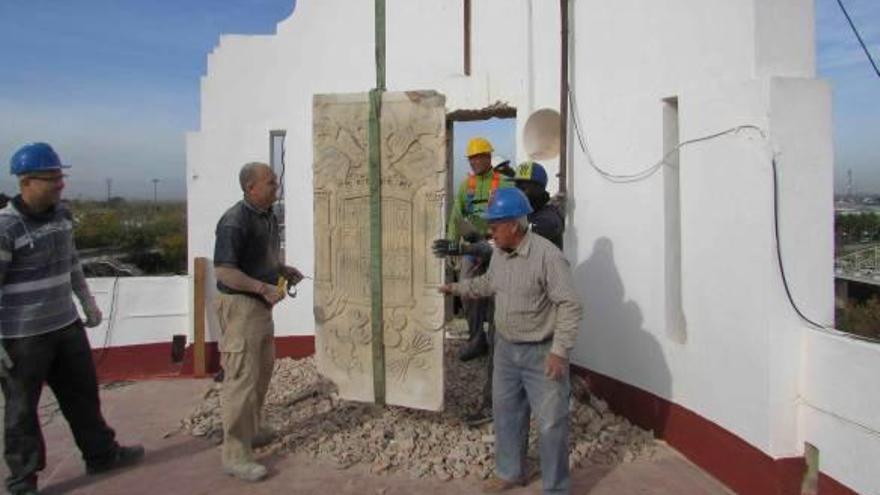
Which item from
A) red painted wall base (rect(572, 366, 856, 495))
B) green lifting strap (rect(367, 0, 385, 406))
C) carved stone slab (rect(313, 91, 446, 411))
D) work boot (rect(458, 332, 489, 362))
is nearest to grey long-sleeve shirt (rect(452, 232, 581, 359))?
carved stone slab (rect(313, 91, 446, 411))

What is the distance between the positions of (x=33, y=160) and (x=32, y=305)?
33.2 inches

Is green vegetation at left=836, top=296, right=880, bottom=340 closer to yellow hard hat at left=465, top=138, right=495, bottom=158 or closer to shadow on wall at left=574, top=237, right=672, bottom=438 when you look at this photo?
shadow on wall at left=574, top=237, right=672, bottom=438

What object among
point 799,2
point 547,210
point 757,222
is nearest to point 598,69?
point 547,210

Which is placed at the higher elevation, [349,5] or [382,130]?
[349,5]

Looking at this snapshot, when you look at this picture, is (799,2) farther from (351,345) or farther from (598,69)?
(351,345)

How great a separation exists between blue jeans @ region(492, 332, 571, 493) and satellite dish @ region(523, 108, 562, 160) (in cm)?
271

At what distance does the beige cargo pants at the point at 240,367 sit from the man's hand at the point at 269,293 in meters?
0.12

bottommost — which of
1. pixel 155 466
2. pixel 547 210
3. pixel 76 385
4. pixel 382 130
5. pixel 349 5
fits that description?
pixel 155 466

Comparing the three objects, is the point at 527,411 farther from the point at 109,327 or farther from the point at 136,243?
the point at 136,243

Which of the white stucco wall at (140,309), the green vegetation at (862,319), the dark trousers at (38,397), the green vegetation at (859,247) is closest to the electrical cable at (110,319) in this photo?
the white stucco wall at (140,309)

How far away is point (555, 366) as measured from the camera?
345 centimetres

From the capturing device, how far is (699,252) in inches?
163

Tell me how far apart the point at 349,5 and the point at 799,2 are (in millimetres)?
4309

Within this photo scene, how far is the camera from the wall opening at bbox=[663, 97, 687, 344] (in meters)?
4.52
